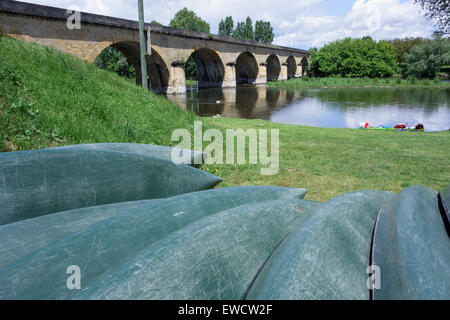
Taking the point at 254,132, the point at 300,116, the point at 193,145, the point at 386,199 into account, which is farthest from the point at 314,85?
the point at 386,199

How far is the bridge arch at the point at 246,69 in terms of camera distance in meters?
46.1

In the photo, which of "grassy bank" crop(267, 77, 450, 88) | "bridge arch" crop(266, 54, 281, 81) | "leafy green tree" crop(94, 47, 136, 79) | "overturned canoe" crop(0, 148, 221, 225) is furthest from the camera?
"bridge arch" crop(266, 54, 281, 81)

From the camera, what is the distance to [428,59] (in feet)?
149

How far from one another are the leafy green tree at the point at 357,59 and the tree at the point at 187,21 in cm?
2742

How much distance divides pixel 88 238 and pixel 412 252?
146 centimetres

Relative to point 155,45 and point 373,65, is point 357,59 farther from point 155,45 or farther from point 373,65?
point 155,45

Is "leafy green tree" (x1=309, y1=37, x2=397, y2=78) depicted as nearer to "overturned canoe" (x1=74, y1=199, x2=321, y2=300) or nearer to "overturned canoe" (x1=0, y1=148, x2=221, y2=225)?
"overturned canoe" (x1=0, y1=148, x2=221, y2=225)

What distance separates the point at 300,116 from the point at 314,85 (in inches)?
1135

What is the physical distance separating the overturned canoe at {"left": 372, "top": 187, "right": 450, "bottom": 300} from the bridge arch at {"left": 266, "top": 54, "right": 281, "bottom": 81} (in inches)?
2233

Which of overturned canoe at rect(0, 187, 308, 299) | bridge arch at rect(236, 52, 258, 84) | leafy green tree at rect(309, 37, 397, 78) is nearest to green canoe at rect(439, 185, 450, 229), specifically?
overturned canoe at rect(0, 187, 308, 299)

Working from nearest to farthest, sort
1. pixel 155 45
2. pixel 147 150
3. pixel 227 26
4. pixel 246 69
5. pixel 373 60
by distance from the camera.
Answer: pixel 147 150, pixel 155 45, pixel 246 69, pixel 373 60, pixel 227 26

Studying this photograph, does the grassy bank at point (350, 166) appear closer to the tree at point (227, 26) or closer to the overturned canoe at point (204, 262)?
the overturned canoe at point (204, 262)

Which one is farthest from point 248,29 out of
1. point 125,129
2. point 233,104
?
point 125,129

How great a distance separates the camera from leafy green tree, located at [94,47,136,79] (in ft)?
137
